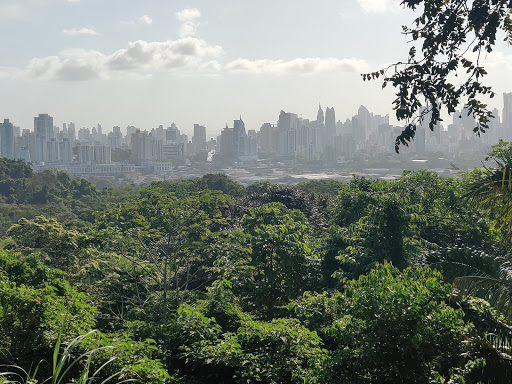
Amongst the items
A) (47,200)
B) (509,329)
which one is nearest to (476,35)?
(509,329)

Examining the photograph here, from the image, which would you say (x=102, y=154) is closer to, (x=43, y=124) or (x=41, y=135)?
(x=41, y=135)

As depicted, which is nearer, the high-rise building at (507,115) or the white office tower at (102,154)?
the high-rise building at (507,115)

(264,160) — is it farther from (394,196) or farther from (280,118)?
(394,196)

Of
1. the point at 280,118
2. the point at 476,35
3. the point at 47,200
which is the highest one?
the point at 280,118

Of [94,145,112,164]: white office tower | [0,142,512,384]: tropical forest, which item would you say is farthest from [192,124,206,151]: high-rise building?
[0,142,512,384]: tropical forest

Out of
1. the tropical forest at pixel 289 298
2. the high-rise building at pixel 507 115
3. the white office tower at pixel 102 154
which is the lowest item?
the tropical forest at pixel 289 298

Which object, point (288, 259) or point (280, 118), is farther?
point (280, 118)

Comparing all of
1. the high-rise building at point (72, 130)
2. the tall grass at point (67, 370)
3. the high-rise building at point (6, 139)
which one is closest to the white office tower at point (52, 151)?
the high-rise building at point (6, 139)

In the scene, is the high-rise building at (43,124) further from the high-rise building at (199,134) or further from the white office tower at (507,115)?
the white office tower at (507,115)
